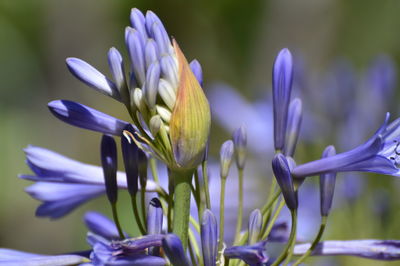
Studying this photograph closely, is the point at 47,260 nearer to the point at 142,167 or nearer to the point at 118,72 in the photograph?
the point at 142,167

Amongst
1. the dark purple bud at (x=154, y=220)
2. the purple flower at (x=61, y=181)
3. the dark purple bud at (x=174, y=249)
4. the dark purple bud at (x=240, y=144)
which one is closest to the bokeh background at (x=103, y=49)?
the purple flower at (x=61, y=181)

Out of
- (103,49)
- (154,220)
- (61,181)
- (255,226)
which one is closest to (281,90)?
(255,226)

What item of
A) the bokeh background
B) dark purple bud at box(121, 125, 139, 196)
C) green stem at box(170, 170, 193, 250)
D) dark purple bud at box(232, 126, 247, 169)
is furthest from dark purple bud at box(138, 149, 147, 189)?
the bokeh background

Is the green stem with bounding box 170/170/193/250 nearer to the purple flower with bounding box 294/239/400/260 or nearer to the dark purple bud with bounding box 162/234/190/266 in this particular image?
the dark purple bud with bounding box 162/234/190/266

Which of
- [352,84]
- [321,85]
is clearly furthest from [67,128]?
[352,84]

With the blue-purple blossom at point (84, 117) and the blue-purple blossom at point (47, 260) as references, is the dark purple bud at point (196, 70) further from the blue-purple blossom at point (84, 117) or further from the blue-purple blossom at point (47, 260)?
the blue-purple blossom at point (47, 260)

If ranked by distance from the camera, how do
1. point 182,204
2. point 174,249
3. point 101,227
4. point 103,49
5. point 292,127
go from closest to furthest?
point 174,249, point 182,204, point 292,127, point 101,227, point 103,49
